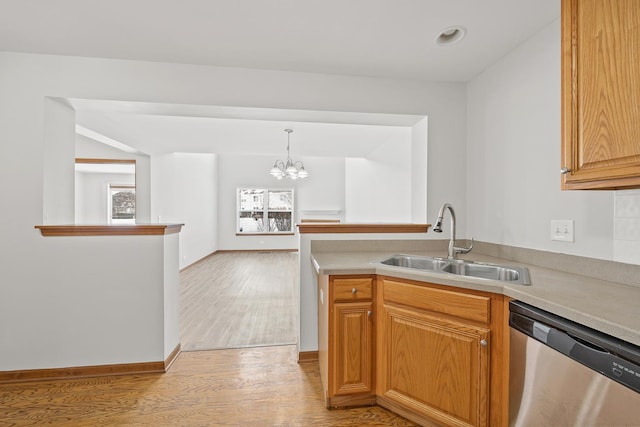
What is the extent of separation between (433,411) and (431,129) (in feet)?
6.47

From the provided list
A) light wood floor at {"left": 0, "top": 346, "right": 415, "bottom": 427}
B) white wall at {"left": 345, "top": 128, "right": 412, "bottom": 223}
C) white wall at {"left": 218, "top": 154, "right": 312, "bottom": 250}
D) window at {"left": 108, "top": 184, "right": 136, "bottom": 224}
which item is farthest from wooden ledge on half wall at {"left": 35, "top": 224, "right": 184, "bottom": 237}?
window at {"left": 108, "top": 184, "right": 136, "bottom": 224}

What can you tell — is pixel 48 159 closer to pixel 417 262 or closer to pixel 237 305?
pixel 237 305

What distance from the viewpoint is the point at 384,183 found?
17.1 ft

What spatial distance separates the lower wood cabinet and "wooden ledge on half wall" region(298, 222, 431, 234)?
67 cm

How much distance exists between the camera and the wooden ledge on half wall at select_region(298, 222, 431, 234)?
2410 mm

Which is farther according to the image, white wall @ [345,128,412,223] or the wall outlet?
white wall @ [345,128,412,223]

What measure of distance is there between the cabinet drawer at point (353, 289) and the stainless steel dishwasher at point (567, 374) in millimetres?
711

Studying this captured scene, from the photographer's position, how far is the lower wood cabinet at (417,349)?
141cm

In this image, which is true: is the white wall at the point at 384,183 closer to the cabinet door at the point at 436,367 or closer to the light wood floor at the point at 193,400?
the cabinet door at the point at 436,367

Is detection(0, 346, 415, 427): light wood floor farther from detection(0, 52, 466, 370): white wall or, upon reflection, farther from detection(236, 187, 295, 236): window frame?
detection(236, 187, 295, 236): window frame

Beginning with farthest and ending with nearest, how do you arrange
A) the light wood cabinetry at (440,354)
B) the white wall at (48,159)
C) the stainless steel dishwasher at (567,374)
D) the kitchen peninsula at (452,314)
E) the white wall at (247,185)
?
the white wall at (247,185) < the white wall at (48,159) < the light wood cabinetry at (440,354) < the kitchen peninsula at (452,314) < the stainless steel dishwasher at (567,374)

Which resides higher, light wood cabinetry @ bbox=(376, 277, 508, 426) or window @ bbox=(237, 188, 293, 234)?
window @ bbox=(237, 188, 293, 234)

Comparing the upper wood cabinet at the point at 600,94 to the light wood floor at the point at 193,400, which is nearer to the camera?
the upper wood cabinet at the point at 600,94

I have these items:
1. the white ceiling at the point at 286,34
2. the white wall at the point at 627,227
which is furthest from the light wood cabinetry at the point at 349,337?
the white ceiling at the point at 286,34
